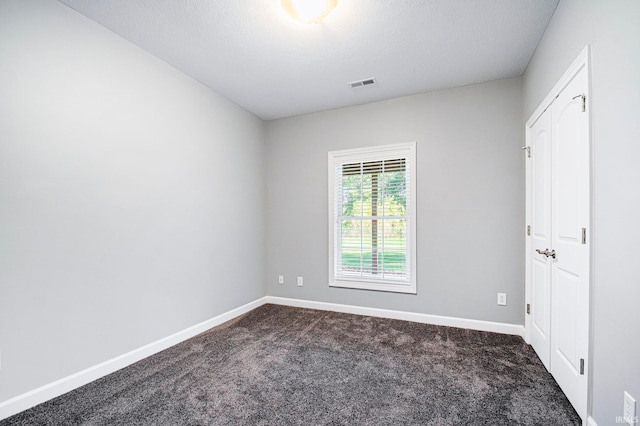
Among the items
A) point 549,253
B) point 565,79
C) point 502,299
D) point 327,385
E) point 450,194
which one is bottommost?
point 327,385

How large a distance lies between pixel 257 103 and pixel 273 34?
4.76 feet

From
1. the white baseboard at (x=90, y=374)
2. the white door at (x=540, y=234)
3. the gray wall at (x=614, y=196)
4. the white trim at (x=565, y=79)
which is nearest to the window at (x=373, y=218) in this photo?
the white door at (x=540, y=234)

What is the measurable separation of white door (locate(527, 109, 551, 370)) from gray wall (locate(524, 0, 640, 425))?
0.80 metres

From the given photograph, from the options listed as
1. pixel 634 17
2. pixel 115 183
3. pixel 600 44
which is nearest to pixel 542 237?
pixel 600 44

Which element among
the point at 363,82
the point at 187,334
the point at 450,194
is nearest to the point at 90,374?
the point at 187,334

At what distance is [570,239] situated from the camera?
1.85 metres

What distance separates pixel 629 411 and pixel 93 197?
11.1ft

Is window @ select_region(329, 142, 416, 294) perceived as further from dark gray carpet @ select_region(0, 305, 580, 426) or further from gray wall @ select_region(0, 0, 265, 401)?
gray wall @ select_region(0, 0, 265, 401)

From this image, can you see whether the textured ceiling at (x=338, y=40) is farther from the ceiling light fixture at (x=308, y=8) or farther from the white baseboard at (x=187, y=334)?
the white baseboard at (x=187, y=334)

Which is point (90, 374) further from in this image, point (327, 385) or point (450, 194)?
point (450, 194)

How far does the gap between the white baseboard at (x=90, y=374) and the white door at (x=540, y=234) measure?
3.26 meters

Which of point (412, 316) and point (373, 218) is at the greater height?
point (373, 218)

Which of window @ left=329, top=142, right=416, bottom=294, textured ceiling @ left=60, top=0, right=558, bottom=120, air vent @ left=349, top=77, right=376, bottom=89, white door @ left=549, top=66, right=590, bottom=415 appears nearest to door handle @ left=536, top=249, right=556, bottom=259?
white door @ left=549, top=66, right=590, bottom=415

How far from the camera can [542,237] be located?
7.89 feet
